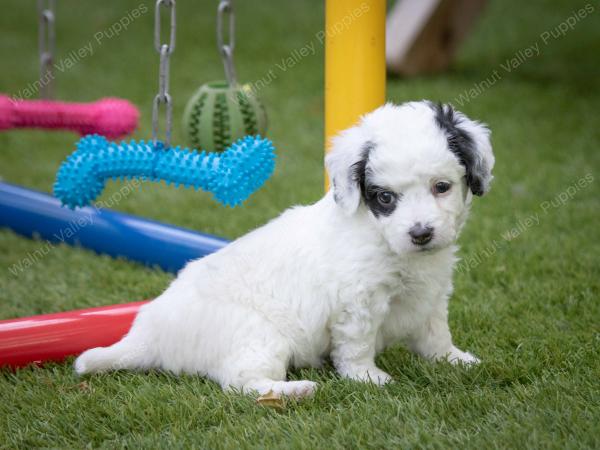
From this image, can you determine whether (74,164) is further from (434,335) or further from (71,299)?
(434,335)

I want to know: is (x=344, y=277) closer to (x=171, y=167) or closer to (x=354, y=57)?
(x=171, y=167)

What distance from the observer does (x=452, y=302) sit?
4086 millimetres

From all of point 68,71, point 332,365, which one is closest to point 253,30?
point 68,71

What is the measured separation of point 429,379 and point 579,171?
11.3 ft

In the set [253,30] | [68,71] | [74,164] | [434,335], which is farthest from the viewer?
[253,30]

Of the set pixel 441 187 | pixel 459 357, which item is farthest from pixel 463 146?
pixel 459 357

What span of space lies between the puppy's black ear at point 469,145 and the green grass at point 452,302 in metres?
0.76

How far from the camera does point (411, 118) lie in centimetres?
292

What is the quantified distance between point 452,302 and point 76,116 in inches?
92.5

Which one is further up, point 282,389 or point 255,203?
point 282,389

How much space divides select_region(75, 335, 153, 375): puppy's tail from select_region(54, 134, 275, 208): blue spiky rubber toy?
0.71m

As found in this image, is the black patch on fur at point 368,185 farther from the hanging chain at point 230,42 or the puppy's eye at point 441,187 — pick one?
the hanging chain at point 230,42

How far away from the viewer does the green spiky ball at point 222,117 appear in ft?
13.4

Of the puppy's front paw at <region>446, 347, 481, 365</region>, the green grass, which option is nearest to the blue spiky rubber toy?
the green grass
